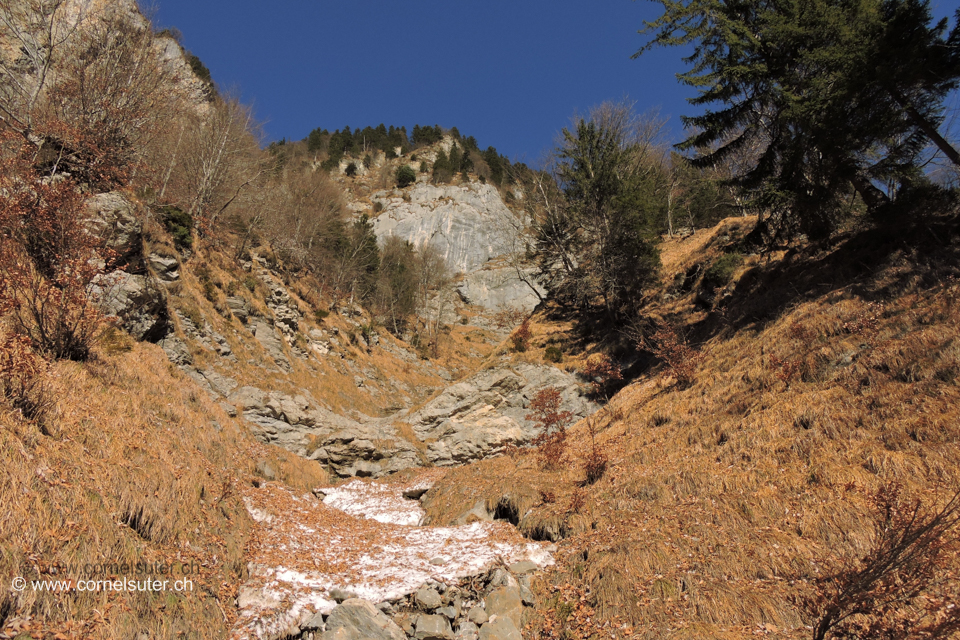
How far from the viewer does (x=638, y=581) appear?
5.77 m

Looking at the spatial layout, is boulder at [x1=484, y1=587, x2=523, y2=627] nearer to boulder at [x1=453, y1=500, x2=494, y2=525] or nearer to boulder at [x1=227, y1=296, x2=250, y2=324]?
boulder at [x1=453, y1=500, x2=494, y2=525]

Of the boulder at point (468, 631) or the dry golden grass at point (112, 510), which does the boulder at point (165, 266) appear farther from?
the boulder at point (468, 631)

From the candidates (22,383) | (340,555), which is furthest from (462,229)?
(22,383)

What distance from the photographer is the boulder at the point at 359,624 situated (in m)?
4.99

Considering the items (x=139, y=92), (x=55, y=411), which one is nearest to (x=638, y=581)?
(x=55, y=411)

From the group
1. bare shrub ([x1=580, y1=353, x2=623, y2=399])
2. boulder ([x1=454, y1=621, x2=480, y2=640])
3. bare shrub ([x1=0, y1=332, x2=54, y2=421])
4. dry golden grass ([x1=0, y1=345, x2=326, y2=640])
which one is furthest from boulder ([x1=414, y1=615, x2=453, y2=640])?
bare shrub ([x1=580, y1=353, x2=623, y2=399])

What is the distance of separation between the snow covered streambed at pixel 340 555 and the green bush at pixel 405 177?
81371 millimetres

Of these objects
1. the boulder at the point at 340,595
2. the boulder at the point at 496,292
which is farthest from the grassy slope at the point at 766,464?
the boulder at the point at 496,292

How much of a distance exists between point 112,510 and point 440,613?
171 inches

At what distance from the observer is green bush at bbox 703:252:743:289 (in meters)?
18.0

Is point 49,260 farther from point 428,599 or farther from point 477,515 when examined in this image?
point 477,515

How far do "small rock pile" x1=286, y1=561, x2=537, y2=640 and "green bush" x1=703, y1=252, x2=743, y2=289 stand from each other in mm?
16142

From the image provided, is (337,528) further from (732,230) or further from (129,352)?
(732,230)

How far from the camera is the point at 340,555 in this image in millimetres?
7473
